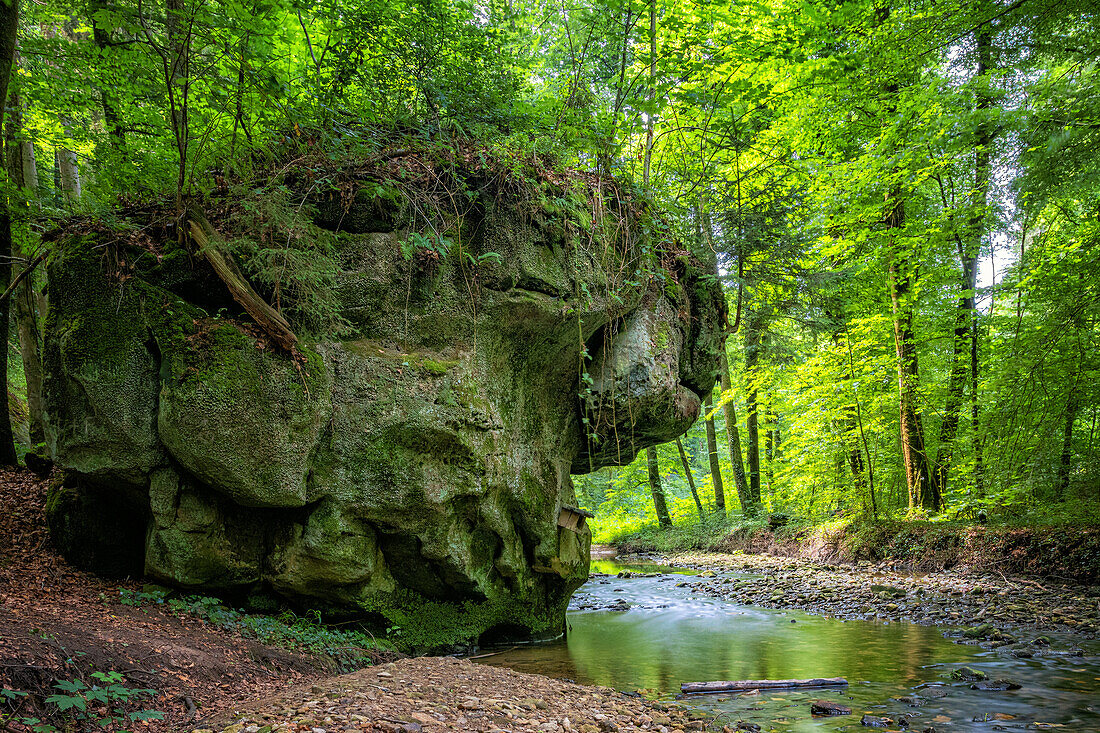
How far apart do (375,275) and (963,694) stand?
8042 millimetres

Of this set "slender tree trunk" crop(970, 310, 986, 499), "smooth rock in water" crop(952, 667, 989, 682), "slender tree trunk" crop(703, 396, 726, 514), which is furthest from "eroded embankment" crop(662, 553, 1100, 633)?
"slender tree trunk" crop(703, 396, 726, 514)

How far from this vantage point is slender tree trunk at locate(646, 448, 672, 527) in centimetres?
2389

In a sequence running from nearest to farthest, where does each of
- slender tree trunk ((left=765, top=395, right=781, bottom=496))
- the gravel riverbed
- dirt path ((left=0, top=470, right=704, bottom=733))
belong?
dirt path ((left=0, top=470, right=704, bottom=733)), the gravel riverbed, slender tree trunk ((left=765, top=395, right=781, bottom=496))

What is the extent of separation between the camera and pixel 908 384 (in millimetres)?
13219

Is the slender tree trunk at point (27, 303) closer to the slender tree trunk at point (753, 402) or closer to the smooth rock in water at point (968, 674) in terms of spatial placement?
the smooth rock in water at point (968, 674)

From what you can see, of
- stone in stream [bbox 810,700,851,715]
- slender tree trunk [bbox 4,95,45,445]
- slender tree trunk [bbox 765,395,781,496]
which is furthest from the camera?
slender tree trunk [bbox 765,395,781,496]

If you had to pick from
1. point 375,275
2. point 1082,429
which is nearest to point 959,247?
point 1082,429

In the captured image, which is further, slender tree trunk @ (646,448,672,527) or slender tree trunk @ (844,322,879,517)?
slender tree trunk @ (646,448,672,527)

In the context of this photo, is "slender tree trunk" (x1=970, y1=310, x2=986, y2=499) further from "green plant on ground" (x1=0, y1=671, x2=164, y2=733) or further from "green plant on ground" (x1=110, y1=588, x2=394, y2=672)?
"green plant on ground" (x1=0, y1=671, x2=164, y2=733)

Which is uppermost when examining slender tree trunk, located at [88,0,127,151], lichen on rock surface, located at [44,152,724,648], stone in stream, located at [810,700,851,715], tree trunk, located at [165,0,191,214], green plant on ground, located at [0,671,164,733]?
slender tree trunk, located at [88,0,127,151]

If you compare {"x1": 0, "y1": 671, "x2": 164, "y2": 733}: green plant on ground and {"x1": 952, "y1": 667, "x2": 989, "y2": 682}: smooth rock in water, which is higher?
{"x1": 0, "y1": 671, "x2": 164, "y2": 733}: green plant on ground

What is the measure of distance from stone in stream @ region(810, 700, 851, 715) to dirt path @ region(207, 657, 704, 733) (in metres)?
1.20

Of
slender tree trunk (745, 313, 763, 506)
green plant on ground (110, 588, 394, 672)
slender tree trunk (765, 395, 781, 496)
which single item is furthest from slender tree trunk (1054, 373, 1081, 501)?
green plant on ground (110, 588, 394, 672)

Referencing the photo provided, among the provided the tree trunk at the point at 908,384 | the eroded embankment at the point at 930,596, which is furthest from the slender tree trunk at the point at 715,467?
the tree trunk at the point at 908,384
